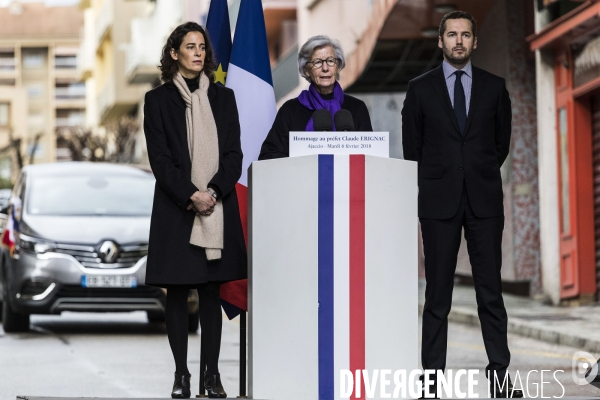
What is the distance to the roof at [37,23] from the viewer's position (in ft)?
387

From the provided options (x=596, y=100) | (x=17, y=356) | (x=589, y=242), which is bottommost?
(x=17, y=356)

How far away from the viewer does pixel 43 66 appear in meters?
120

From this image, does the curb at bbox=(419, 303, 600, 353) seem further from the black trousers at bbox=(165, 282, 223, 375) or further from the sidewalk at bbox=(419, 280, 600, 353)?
the black trousers at bbox=(165, 282, 223, 375)

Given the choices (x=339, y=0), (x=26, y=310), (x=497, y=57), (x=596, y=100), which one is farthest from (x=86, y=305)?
(x=339, y=0)

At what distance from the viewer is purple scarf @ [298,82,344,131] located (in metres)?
6.65

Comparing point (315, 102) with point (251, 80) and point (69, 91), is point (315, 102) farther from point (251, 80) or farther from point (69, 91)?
point (69, 91)

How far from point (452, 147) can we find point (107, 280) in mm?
6519

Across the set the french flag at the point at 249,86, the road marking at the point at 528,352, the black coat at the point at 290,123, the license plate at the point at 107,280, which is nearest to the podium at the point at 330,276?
the black coat at the point at 290,123

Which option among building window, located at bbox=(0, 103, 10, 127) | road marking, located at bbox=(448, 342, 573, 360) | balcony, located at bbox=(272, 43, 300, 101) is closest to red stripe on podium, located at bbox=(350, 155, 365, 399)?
road marking, located at bbox=(448, 342, 573, 360)

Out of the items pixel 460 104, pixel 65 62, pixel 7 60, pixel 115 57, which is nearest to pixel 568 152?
pixel 460 104

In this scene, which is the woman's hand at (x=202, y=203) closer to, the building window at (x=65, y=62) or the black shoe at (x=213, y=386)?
the black shoe at (x=213, y=386)

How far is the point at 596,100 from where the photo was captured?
678 inches

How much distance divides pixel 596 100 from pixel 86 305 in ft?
25.7

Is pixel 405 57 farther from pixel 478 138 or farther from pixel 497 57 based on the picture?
pixel 478 138
